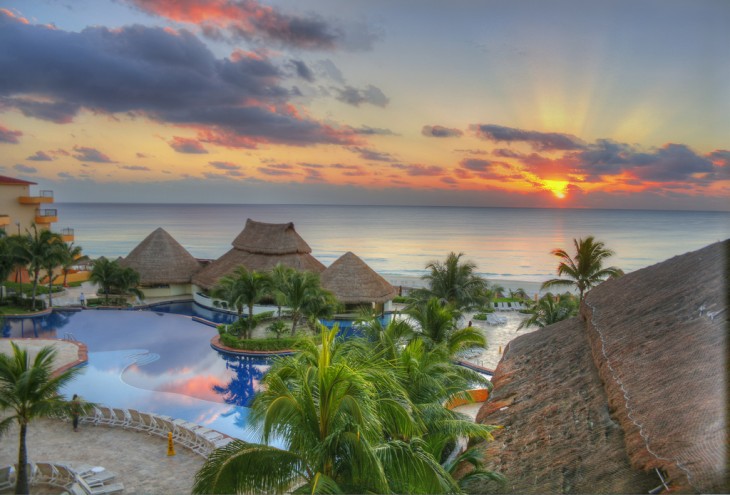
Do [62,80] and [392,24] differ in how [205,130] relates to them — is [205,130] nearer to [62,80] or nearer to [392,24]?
[62,80]

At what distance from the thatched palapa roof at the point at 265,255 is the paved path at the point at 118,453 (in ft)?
55.0

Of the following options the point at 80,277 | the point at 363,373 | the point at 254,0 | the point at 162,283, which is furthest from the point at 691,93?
Result: the point at 80,277

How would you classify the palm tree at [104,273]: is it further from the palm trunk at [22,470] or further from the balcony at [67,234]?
the palm trunk at [22,470]

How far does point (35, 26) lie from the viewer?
39.2ft

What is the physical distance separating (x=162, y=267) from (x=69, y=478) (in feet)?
74.7

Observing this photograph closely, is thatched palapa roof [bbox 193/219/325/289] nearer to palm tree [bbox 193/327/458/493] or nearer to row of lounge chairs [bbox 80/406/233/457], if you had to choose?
row of lounge chairs [bbox 80/406/233/457]

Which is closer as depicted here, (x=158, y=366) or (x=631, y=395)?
(x=631, y=395)

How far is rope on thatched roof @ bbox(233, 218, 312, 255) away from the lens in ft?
96.9

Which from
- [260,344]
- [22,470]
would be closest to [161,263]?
[260,344]

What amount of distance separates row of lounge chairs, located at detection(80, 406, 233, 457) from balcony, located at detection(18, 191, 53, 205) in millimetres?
28959

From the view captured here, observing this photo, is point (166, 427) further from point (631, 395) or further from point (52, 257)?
point (52, 257)

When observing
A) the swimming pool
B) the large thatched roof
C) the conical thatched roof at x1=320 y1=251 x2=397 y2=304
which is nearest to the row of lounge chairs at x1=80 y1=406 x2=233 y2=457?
the swimming pool

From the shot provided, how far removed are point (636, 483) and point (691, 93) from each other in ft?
12.3

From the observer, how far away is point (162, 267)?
30344 mm
